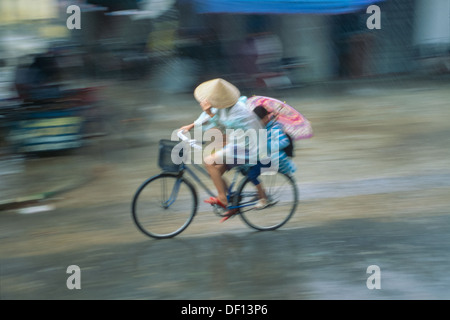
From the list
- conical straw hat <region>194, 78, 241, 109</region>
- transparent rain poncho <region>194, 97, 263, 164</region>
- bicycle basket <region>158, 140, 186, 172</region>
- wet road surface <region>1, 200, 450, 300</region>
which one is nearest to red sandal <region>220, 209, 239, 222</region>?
wet road surface <region>1, 200, 450, 300</region>

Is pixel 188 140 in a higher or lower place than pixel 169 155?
higher

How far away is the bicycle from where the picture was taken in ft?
18.3

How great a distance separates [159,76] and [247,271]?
829 cm

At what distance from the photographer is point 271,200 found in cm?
594

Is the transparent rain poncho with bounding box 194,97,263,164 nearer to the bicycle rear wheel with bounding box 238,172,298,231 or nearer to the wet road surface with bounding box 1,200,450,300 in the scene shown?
the bicycle rear wheel with bounding box 238,172,298,231

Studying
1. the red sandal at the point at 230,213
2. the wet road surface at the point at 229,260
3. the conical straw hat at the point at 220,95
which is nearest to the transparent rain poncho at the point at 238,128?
the conical straw hat at the point at 220,95

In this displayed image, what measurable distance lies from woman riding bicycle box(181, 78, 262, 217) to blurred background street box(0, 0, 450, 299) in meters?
→ 0.83

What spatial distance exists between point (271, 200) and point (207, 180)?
121 centimetres

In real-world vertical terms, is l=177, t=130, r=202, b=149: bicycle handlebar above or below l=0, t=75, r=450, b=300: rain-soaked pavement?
above

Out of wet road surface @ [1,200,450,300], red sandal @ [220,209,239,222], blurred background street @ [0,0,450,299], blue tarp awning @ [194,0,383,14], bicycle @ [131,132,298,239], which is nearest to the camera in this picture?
wet road surface @ [1,200,450,300]

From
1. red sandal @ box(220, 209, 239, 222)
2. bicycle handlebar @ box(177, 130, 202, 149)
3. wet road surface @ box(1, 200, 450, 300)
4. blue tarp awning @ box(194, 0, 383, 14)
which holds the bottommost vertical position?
wet road surface @ box(1, 200, 450, 300)

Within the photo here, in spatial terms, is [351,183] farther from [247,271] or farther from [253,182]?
[247,271]

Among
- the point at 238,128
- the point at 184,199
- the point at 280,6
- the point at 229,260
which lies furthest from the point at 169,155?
the point at 280,6

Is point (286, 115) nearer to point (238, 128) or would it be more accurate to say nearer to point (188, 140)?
point (238, 128)
